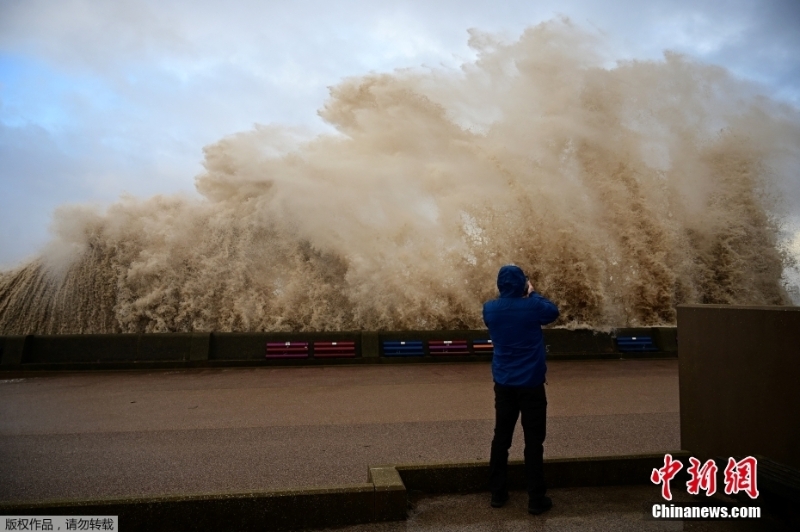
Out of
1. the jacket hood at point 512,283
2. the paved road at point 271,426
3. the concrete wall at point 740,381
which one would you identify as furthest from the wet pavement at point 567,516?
the jacket hood at point 512,283

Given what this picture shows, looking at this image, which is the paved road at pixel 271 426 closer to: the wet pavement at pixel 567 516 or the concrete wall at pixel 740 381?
the wet pavement at pixel 567 516

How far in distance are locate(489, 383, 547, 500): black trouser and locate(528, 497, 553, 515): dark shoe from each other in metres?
0.03

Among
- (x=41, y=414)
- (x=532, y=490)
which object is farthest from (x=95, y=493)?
(x=41, y=414)

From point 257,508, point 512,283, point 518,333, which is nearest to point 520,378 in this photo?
point 518,333

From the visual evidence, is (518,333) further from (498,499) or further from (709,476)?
(709,476)

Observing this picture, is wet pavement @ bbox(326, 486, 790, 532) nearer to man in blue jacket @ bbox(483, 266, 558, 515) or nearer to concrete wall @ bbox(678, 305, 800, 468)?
man in blue jacket @ bbox(483, 266, 558, 515)

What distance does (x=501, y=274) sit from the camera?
13.0 ft

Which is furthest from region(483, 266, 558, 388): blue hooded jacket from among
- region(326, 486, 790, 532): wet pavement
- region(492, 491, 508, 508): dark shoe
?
region(326, 486, 790, 532): wet pavement

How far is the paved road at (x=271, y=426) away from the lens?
15.1 ft

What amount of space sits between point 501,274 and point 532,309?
350mm

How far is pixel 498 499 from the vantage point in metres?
3.78

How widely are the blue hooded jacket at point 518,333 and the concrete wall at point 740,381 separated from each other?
1.25 metres

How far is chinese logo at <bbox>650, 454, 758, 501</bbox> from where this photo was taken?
138 inches

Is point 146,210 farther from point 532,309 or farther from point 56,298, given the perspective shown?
point 532,309
